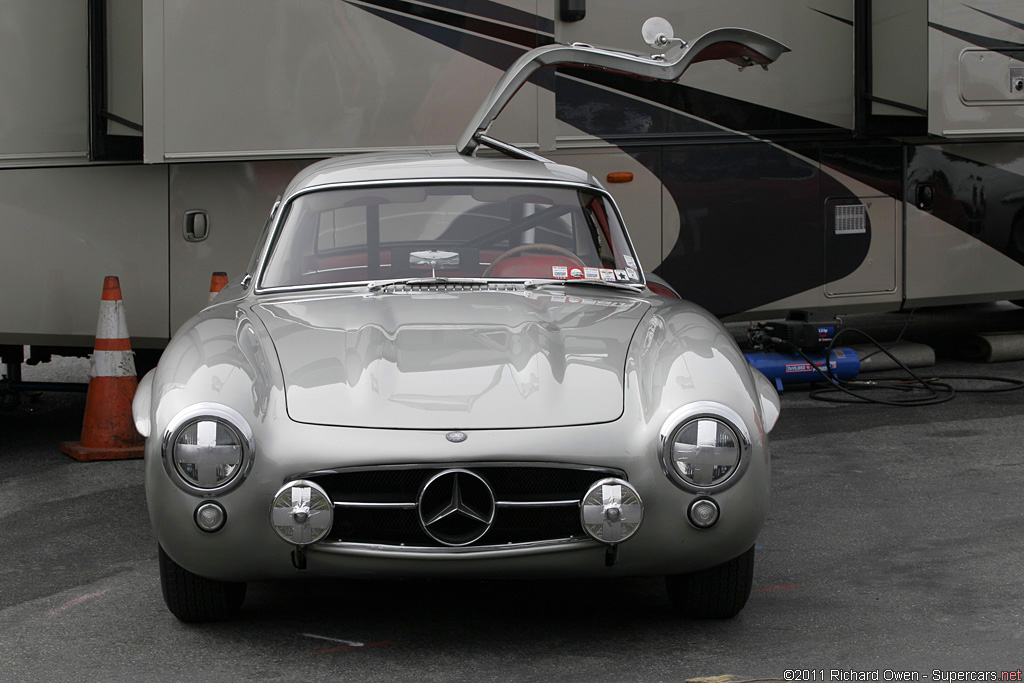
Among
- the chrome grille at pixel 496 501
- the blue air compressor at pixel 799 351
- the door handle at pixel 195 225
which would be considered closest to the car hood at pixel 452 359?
the chrome grille at pixel 496 501

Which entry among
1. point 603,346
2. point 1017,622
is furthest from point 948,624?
point 603,346

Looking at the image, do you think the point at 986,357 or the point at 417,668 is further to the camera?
the point at 986,357

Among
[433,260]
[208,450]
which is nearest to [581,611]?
[208,450]

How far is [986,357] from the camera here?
8.84 meters

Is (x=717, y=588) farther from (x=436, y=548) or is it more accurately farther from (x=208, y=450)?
(x=208, y=450)

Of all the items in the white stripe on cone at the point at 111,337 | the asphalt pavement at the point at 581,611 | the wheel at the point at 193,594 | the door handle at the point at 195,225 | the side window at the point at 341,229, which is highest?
the door handle at the point at 195,225

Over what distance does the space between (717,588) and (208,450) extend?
1.49m

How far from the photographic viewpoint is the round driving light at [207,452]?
10.8 ft

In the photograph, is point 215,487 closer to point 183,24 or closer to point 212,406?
point 212,406

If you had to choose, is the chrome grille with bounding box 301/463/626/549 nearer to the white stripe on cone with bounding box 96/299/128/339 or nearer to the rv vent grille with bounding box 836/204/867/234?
the white stripe on cone with bounding box 96/299/128/339

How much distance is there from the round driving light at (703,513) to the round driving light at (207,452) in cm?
120

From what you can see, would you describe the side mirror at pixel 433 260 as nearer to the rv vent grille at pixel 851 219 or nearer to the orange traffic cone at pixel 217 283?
the orange traffic cone at pixel 217 283

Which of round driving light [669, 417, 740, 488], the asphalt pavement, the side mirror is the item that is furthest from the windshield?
round driving light [669, 417, 740, 488]

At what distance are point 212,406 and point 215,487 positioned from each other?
0.72ft
